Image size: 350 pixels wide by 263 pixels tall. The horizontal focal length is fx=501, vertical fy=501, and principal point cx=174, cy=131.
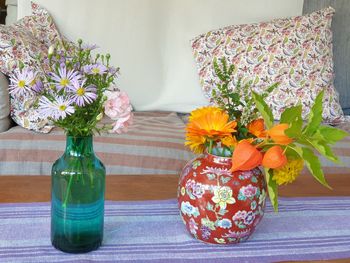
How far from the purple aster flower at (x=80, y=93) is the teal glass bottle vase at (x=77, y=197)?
8cm

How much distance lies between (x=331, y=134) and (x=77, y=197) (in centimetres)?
40

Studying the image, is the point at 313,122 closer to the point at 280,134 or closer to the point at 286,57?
the point at 280,134

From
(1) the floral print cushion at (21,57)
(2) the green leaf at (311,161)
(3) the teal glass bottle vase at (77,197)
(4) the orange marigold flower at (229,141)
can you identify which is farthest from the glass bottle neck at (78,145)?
(1) the floral print cushion at (21,57)

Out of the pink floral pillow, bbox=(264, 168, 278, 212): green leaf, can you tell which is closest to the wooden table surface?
bbox=(264, 168, 278, 212): green leaf

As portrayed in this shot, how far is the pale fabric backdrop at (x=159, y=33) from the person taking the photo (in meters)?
2.24

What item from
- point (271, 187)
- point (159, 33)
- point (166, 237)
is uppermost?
point (159, 33)

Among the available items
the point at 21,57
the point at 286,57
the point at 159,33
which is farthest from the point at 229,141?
the point at 159,33

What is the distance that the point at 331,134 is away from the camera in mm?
769

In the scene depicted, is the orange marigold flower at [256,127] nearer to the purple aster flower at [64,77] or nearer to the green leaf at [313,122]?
the green leaf at [313,122]

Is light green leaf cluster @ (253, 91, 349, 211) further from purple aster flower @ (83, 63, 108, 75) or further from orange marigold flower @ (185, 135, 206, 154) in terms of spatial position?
purple aster flower @ (83, 63, 108, 75)

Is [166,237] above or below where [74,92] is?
below

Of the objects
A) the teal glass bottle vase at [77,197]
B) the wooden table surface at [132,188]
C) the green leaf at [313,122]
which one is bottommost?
the wooden table surface at [132,188]

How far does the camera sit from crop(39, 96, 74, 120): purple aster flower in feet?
2.24

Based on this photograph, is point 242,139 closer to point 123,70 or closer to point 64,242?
point 64,242
